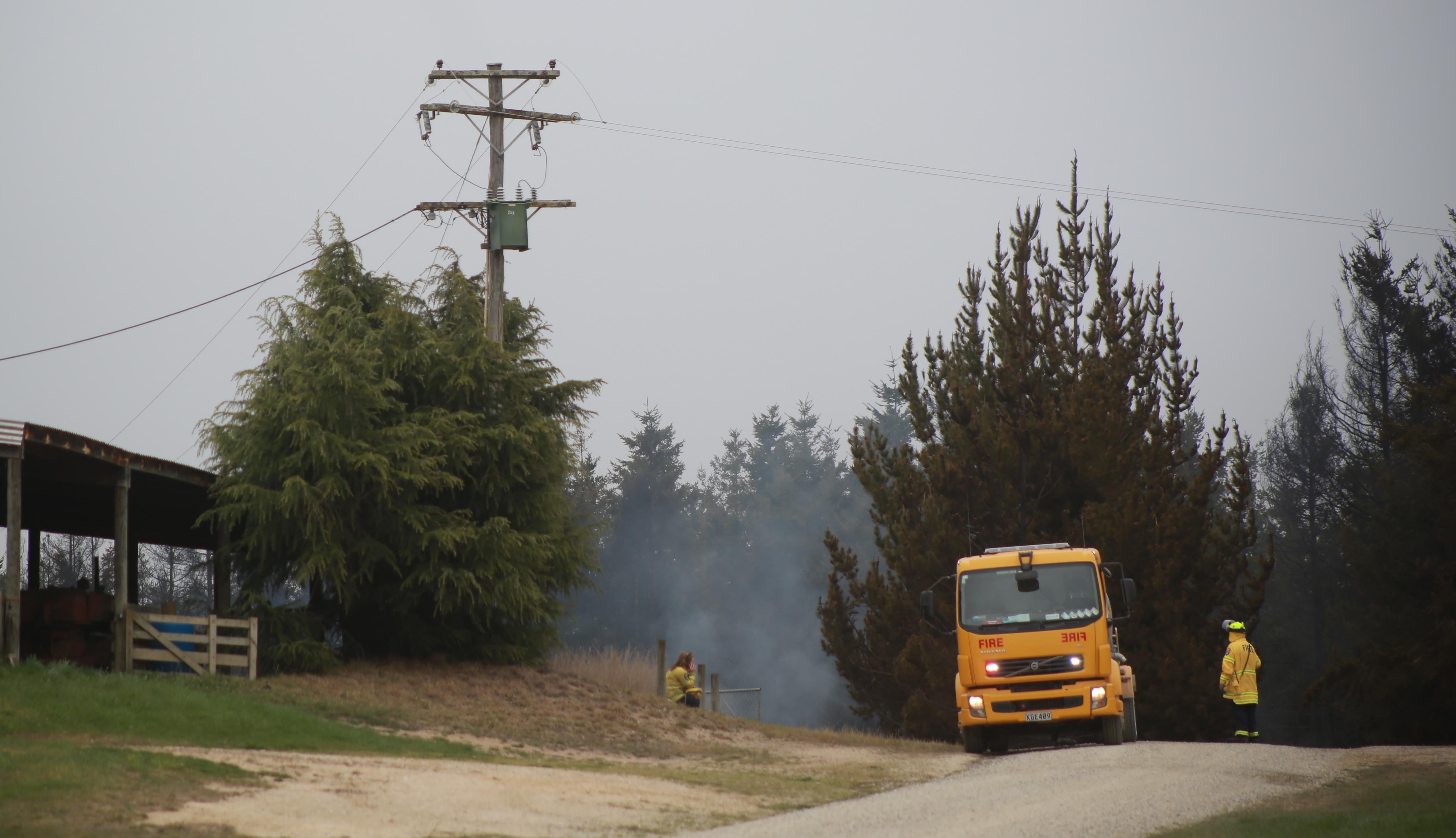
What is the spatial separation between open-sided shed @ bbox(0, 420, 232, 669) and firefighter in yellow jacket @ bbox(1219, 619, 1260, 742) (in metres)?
16.1

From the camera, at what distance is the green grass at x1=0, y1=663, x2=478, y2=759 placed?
1446 centimetres

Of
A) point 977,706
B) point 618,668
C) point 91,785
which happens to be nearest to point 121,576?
point 91,785

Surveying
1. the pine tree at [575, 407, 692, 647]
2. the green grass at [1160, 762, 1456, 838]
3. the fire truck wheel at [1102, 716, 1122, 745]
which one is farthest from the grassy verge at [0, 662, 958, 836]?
the pine tree at [575, 407, 692, 647]

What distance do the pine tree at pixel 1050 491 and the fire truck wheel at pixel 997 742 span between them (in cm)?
446

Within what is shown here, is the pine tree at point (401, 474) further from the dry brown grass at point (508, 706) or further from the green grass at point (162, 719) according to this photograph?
the green grass at point (162, 719)

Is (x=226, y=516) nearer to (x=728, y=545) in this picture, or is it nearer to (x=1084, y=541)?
(x=1084, y=541)

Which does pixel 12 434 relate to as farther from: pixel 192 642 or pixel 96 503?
pixel 96 503

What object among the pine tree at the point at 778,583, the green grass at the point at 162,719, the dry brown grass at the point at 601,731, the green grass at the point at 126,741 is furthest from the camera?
the pine tree at the point at 778,583

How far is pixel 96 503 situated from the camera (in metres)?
26.0

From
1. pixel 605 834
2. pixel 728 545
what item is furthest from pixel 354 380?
pixel 728 545

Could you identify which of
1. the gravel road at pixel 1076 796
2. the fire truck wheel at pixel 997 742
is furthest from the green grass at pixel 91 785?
the fire truck wheel at pixel 997 742

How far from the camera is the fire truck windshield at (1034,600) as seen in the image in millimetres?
16516

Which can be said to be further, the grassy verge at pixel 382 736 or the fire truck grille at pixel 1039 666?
the fire truck grille at pixel 1039 666

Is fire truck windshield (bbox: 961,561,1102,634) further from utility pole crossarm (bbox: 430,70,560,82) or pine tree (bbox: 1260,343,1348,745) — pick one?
pine tree (bbox: 1260,343,1348,745)
